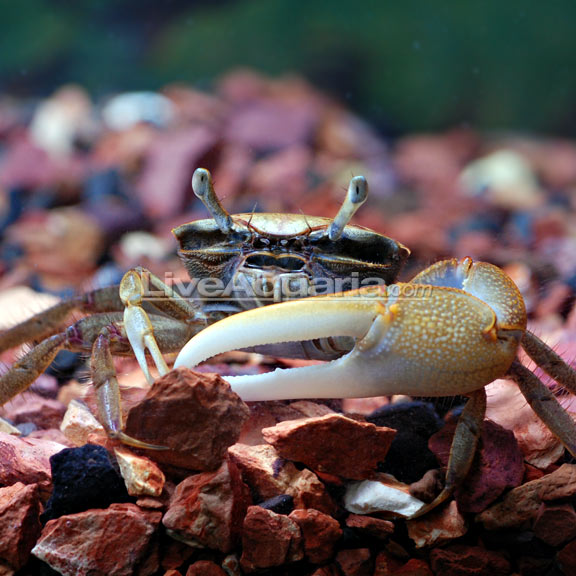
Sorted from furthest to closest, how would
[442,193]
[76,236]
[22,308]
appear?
[442,193] < [76,236] < [22,308]

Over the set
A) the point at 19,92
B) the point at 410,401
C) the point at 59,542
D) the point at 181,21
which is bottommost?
the point at 410,401

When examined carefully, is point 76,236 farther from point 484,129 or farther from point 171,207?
point 484,129

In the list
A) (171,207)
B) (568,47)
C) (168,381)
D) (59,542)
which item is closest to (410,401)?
(168,381)

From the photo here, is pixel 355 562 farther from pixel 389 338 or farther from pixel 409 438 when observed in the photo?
pixel 389 338

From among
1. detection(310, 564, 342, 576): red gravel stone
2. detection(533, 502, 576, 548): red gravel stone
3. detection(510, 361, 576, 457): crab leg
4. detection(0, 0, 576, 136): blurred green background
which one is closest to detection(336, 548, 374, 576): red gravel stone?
detection(310, 564, 342, 576): red gravel stone

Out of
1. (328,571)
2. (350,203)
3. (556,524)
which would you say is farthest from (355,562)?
(350,203)

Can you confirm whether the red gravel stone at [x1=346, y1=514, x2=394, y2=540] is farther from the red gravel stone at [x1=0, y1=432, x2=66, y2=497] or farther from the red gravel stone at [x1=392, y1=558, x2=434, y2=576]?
the red gravel stone at [x1=0, y1=432, x2=66, y2=497]

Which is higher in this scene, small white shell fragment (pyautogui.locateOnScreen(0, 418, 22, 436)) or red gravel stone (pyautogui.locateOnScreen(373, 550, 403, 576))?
small white shell fragment (pyautogui.locateOnScreen(0, 418, 22, 436))
